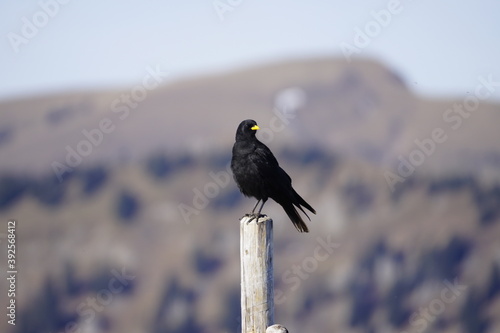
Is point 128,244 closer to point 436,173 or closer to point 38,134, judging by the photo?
point 38,134

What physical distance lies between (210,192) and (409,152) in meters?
48.5

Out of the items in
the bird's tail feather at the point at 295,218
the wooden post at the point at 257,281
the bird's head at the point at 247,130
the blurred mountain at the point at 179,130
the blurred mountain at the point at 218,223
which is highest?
the blurred mountain at the point at 179,130

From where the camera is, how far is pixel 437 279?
139875 mm

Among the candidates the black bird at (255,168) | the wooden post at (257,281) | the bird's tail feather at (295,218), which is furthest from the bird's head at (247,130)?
the wooden post at (257,281)

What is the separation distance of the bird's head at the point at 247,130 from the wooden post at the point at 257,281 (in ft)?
12.4

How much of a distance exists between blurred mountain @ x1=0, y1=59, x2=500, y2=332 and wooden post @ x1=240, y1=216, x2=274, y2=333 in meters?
115

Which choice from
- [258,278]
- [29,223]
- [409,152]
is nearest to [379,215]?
[409,152]

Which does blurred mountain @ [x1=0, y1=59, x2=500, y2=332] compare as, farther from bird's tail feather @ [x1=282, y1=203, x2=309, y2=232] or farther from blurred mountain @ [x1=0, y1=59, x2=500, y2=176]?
bird's tail feather @ [x1=282, y1=203, x2=309, y2=232]

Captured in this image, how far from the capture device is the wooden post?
8.60 metres

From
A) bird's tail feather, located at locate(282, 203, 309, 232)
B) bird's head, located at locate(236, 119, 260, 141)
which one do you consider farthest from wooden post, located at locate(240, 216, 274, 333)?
bird's head, located at locate(236, 119, 260, 141)

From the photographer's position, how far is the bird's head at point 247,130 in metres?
12.4

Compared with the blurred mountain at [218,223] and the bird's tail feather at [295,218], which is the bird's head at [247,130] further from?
the blurred mountain at [218,223]

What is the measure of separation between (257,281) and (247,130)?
4.21 m

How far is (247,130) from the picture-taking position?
1244 cm
